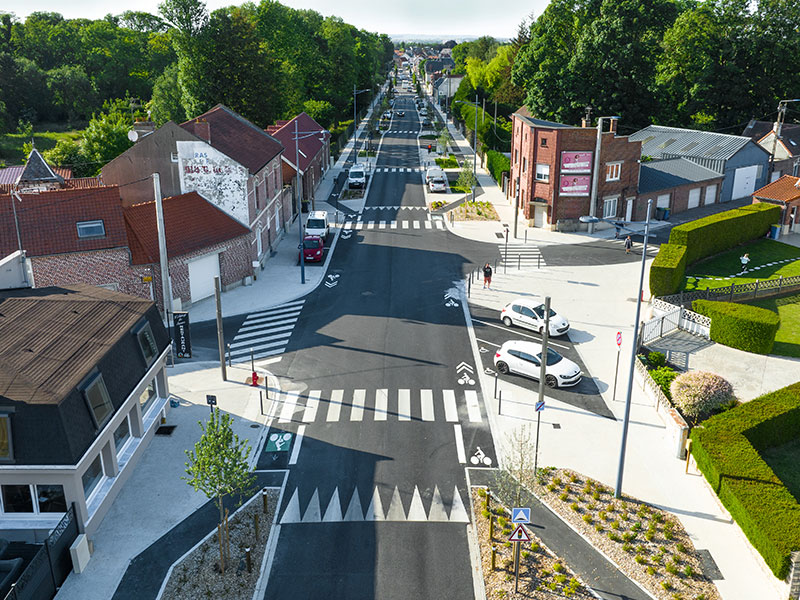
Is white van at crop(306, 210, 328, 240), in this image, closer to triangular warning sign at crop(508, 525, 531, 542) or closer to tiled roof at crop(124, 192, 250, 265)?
tiled roof at crop(124, 192, 250, 265)

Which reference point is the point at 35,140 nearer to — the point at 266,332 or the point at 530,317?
the point at 266,332

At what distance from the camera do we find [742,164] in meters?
70.7

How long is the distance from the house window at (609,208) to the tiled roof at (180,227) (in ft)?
109

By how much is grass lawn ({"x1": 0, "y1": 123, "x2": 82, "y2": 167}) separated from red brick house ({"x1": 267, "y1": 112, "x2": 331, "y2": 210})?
26.9 metres

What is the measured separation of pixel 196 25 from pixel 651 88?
54651 mm

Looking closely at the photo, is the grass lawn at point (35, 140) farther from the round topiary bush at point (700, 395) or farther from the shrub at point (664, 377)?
the round topiary bush at point (700, 395)

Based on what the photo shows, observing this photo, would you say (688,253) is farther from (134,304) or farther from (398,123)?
(398,123)

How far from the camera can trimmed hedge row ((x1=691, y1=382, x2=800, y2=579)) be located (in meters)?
20.0

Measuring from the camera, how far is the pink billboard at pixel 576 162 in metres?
58.2

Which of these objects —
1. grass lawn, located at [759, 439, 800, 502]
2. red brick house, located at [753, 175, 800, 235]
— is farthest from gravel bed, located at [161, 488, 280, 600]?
red brick house, located at [753, 175, 800, 235]

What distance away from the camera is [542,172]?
196ft

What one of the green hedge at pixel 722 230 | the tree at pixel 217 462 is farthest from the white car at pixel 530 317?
the tree at pixel 217 462

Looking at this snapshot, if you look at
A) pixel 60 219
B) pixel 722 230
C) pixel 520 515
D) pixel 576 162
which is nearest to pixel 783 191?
pixel 722 230

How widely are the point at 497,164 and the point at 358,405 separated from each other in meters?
55.0
